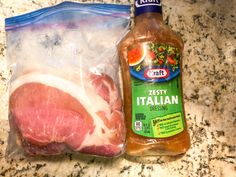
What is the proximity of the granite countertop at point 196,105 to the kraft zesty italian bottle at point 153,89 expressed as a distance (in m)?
0.06

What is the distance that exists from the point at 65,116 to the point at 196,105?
0.32 meters

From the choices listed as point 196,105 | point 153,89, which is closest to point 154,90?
point 153,89

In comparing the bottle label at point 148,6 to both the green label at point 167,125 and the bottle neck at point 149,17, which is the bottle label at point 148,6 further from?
the green label at point 167,125

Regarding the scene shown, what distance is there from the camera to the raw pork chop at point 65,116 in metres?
0.86

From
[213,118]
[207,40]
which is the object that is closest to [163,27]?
[207,40]

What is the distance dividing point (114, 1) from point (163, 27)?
0.49ft

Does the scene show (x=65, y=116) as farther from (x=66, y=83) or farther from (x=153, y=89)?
(x=153, y=89)

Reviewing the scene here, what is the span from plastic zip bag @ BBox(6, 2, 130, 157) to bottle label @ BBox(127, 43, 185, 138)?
5 centimetres

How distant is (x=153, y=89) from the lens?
881 mm

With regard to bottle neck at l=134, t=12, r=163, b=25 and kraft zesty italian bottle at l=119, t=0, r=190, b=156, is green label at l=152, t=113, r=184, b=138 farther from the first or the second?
bottle neck at l=134, t=12, r=163, b=25

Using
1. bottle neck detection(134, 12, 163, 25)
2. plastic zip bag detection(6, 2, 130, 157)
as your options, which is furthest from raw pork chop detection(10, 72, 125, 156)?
bottle neck detection(134, 12, 163, 25)

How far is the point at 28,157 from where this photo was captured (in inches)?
37.0

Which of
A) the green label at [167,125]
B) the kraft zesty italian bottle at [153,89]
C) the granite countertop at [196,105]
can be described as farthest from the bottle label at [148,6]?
the green label at [167,125]

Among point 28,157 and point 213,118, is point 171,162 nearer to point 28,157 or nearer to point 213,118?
point 213,118
